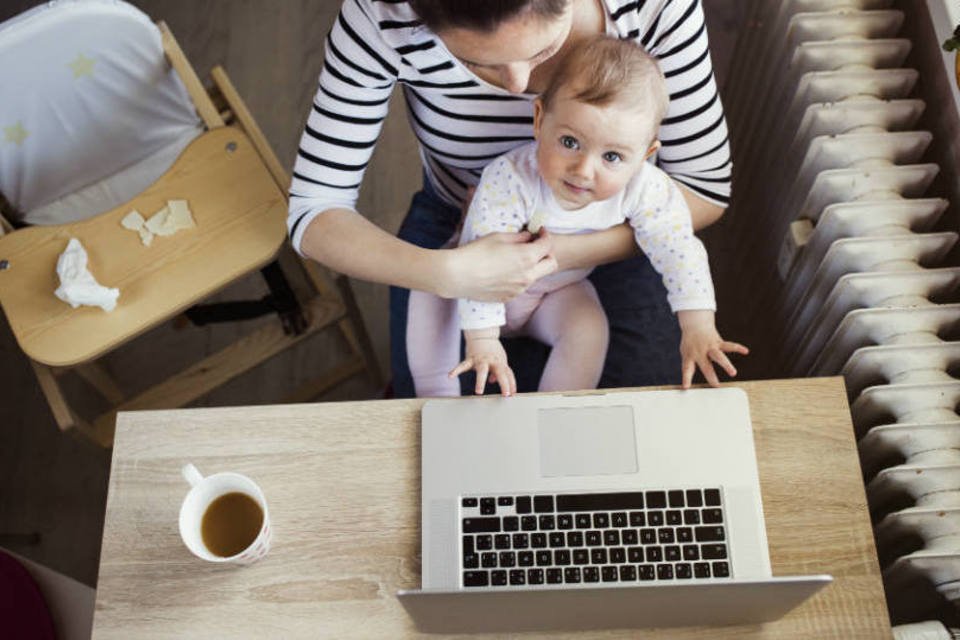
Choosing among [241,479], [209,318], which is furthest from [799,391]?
[209,318]

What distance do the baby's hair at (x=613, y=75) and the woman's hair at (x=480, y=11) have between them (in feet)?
0.49

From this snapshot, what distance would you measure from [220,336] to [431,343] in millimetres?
969

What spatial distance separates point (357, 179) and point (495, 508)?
555mm

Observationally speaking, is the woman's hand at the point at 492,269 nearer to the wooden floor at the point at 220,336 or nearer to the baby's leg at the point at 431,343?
the baby's leg at the point at 431,343

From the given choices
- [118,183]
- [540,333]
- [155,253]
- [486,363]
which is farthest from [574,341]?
[118,183]

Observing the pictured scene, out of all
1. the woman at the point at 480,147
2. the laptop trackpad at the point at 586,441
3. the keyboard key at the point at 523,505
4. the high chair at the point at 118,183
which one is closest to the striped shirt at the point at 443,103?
the woman at the point at 480,147

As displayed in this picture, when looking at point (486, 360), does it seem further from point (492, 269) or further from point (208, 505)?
point (208, 505)

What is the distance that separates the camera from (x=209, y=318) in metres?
1.78

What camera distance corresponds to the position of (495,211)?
1187mm

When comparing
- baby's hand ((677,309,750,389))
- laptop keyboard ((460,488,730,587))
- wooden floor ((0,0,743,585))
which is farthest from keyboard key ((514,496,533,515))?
wooden floor ((0,0,743,585))

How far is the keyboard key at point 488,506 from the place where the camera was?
0.97m

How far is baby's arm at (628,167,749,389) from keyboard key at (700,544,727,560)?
260mm

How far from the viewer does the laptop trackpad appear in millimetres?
977

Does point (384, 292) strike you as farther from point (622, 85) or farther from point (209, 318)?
point (622, 85)
